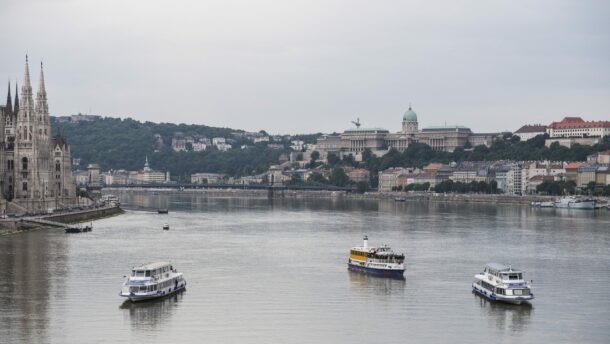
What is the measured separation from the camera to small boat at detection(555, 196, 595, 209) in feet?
370

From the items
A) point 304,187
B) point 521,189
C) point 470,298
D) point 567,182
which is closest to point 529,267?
point 470,298

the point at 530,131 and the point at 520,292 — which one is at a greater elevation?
the point at 530,131

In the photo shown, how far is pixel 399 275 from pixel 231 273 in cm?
659

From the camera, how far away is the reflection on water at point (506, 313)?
34438 mm

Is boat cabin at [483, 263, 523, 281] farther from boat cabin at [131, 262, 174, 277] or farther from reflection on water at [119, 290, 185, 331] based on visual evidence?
boat cabin at [131, 262, 174, 277]

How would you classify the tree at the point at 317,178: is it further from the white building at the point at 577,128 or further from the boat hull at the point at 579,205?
the boat hull at the point at 579,205

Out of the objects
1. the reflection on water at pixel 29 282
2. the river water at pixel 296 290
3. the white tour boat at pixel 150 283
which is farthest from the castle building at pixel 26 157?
the white tour boat at pixel 150 283

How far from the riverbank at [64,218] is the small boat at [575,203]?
43821mm

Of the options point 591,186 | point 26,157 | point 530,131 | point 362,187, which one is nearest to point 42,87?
point 26,157

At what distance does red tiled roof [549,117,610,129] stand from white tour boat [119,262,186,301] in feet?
464

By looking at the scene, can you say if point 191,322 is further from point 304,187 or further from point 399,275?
point 304,187

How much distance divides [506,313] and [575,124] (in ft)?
474

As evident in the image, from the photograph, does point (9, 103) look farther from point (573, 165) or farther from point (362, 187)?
point (362, 187)

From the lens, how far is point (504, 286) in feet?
125
